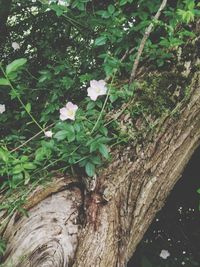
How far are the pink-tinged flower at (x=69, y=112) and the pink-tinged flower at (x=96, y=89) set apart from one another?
0.09 metres

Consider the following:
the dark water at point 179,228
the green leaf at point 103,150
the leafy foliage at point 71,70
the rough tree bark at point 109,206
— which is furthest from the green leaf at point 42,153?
the dark water at point 179,228

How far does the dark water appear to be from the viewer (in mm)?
3385

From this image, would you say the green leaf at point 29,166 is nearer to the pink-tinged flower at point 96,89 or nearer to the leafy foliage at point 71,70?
the leafy foliage at point 71,70

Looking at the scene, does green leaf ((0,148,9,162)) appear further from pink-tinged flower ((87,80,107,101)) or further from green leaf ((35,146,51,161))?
pink-tinged flower ((87,80,107,101))

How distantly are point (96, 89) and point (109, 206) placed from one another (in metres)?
0.56

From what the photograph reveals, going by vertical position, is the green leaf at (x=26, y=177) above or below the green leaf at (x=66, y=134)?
below

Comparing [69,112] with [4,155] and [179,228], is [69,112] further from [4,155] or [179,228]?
[179,228]

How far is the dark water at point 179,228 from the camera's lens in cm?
338

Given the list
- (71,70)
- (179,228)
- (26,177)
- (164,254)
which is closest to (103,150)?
(26,177)

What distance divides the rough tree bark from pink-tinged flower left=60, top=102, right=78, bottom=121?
27cm

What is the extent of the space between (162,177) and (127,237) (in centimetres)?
34

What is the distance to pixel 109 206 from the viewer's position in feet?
5.98

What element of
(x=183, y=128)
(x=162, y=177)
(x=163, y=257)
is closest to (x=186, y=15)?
(x=183, y=128)

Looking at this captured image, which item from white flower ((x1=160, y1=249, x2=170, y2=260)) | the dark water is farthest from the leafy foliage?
white flower ((x1=160, y1=249, x2=170, y2=260))
